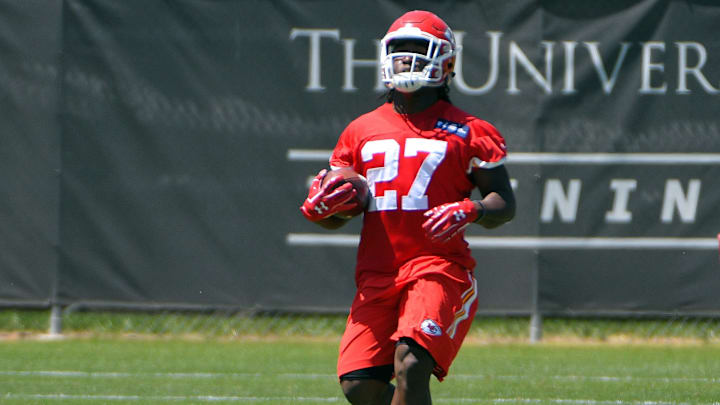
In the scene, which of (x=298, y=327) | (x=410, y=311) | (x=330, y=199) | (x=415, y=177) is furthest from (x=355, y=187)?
(x=298, y=327)

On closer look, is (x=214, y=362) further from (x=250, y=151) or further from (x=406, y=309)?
(x=406, y=309)

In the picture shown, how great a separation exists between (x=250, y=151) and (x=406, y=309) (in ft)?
16.1

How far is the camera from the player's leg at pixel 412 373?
4180 mm

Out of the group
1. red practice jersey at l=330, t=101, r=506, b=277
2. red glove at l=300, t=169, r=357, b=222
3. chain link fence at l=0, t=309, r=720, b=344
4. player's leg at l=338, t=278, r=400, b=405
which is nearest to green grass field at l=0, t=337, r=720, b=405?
chain link fence at l=0, t=309, r=720, b=344

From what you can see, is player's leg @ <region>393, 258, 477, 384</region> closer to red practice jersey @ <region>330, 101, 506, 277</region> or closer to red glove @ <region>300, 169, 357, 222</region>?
red practice jersey @ <region>330, 101, 506, 277</region>

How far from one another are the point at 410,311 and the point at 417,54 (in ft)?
3.63

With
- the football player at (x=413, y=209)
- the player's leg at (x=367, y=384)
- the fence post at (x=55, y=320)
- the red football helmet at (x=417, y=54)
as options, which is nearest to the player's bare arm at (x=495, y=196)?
the football player at (x=413, y=209)

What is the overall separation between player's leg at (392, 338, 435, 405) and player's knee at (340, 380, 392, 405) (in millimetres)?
185

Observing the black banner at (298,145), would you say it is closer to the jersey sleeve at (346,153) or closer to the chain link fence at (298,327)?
the chain link fence at (298,327)

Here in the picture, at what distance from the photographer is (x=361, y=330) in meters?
4.48

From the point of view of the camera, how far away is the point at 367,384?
440cm

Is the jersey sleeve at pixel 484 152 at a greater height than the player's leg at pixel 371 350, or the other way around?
the jersey sleeve at pixel 484 152

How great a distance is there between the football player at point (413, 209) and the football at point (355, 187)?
0.03 metres

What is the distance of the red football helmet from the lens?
15.1ft
